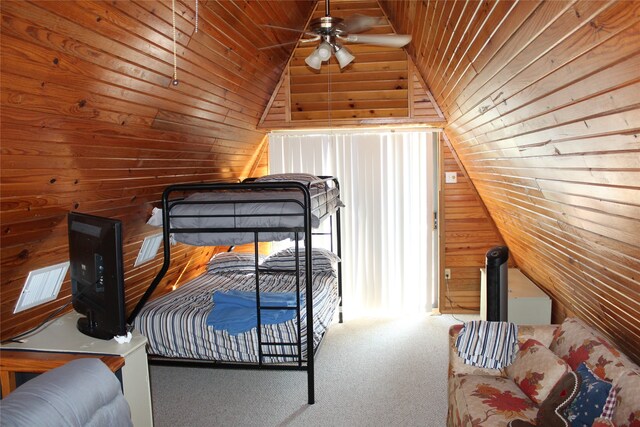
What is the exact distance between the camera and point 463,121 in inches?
146

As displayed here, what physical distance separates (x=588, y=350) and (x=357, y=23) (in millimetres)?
2201

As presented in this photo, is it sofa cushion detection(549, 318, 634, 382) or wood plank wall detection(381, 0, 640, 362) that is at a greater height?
wood plank wall detection(381, 0, 640, 362)

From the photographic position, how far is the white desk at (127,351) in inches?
90.8

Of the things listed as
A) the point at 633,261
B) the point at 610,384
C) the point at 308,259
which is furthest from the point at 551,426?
the point at 308,259

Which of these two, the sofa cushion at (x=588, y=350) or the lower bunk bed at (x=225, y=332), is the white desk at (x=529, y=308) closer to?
the sofa cushion at (x=588, y=350)

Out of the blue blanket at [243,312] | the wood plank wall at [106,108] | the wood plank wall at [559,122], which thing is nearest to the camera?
the wood plank wall at [559,122]

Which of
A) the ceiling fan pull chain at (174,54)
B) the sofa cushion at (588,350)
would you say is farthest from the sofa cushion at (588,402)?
the ceiling fan pull chain at (174,54)

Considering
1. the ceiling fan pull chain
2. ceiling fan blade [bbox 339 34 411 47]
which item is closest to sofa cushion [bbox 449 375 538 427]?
ceiling fan blade [bbox 339 34 411 47]

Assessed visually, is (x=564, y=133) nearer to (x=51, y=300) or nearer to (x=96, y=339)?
(x=96, y=339)

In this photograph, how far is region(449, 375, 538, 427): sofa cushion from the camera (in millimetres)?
2305

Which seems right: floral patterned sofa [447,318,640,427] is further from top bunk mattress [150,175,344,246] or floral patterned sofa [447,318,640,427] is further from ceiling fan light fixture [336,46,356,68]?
ceiling fan light fixture [336,46,356,68]

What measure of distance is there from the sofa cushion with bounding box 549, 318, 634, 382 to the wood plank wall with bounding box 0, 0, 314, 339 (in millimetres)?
2545

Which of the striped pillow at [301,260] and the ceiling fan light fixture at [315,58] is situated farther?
the striped pillow at [301,260]

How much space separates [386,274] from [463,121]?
6.80 feet
